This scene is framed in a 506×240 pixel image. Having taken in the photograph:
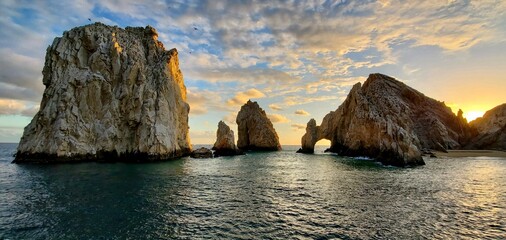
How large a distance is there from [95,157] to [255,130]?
80794mm

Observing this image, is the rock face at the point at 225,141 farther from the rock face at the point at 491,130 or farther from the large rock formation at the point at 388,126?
the rock face at the point at 491,130

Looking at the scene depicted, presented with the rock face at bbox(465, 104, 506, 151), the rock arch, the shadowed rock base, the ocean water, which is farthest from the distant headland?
the rock face at bbox(465, 104, 506, 151)

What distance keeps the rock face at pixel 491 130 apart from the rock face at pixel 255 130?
7884 centimetres

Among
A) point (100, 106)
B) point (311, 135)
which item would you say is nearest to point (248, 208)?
point (100, 106)

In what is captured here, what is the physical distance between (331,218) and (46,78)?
228 ft

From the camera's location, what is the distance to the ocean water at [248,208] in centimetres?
1748

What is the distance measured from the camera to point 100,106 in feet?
204

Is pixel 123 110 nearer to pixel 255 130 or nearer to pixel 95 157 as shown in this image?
pixel 95 157

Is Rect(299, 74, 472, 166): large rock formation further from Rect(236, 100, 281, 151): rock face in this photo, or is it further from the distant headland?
Rect(236, 100, 281, 151): rock face

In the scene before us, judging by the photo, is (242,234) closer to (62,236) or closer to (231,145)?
(62,236)

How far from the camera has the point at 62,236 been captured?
1645 centimetres

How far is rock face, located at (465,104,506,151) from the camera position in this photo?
323 feet

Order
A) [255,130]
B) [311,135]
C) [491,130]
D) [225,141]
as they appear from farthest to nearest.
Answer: [255,130], [311,135], [491,130], [225,141]

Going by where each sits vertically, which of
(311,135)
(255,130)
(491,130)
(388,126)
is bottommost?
(388,126)
